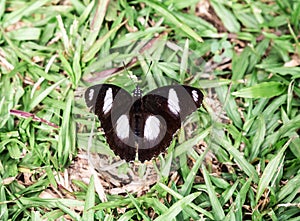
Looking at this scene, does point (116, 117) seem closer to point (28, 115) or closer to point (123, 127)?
point (123, 127)

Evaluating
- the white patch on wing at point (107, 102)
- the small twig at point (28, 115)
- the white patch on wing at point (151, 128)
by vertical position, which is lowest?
the white patch on wing at point (151, 128)

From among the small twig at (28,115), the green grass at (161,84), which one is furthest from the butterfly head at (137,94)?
the small twig at (28,115)

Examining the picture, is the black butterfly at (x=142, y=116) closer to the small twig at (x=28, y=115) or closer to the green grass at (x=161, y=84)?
the green grass at (x=161, y=84)

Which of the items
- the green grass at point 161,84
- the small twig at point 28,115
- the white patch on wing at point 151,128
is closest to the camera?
the white patch on wing at point 151,128

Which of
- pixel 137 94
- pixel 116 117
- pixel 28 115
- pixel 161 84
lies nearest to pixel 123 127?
pixel 116 117

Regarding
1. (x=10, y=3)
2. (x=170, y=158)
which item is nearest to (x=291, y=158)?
(x=170, y=158)

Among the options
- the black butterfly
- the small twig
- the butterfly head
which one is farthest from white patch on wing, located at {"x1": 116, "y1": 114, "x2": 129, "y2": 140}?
the small twig
